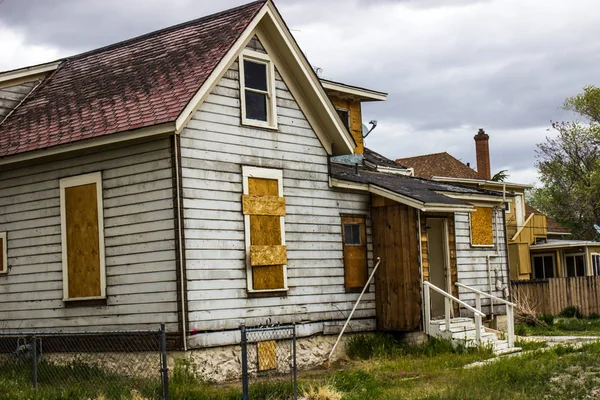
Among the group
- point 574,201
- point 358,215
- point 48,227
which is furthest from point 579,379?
point 574,201

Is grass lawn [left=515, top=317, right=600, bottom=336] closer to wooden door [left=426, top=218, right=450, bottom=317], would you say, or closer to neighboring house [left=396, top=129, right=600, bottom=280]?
wooden door [left=426, top=218, right=450, bottom=317]

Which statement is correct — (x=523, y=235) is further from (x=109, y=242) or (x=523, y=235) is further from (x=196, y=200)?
(x=109, y=242)

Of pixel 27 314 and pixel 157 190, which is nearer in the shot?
pixel 157 190

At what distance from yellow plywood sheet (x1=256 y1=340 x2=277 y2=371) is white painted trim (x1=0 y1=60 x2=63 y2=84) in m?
8.22

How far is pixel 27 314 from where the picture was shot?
18.1 metres

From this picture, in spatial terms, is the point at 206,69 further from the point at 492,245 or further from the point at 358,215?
the point at 492,245

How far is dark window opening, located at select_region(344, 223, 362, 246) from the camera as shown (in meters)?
20.1

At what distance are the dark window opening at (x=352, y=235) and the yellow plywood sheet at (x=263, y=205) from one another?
239 centimetres

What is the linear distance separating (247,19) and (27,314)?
7.31m

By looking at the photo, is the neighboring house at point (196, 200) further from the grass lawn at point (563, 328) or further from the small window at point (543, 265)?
the small window at point (543, 265)

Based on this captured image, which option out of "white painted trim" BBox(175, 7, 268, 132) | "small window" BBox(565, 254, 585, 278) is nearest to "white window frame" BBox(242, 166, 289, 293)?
"white painted trim" BBox(175, 7, 268, 132)

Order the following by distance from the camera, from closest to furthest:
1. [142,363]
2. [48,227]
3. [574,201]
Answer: [142,363] → [48,227] → [574,201]

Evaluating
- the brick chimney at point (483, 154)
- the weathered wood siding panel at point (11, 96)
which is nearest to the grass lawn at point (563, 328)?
the weathered wood siding panel at point (11, 96)

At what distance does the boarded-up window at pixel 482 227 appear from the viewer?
78.0 feet
